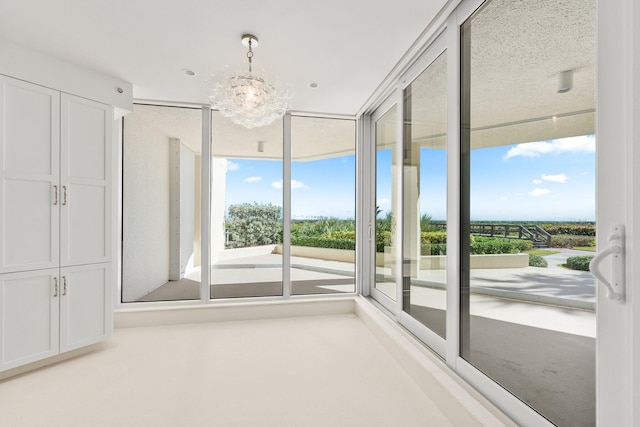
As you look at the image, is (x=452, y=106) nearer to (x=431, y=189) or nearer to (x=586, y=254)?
(x=431, y=189)

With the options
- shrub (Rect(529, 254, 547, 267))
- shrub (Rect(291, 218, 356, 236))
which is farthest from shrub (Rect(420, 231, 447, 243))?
shrub (Rect(291, 218, 356, 236))

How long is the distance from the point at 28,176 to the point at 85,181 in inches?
14.9

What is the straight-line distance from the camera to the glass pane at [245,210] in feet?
12.7

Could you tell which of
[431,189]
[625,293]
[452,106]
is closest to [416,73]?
[452,106]

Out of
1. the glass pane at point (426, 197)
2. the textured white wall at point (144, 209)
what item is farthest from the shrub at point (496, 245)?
the textured white wall at point (144, 209)

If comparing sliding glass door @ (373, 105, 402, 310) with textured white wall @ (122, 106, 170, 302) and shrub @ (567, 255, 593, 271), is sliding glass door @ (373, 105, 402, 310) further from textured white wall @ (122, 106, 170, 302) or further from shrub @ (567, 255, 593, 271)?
textured white wall @ (122, 106, 170, 302)

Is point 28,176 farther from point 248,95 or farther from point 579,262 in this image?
point 579,262

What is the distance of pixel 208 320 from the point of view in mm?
3568

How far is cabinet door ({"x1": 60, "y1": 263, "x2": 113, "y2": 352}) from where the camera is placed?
8.50ft

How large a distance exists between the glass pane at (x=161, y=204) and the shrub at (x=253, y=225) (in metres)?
0.46

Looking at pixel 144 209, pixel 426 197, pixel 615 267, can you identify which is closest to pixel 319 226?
pixel 426 197

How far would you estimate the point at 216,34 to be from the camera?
226 cm

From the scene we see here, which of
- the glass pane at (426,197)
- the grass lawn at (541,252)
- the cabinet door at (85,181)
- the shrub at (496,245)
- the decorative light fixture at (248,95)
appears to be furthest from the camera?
the cabinet door at (85,181)

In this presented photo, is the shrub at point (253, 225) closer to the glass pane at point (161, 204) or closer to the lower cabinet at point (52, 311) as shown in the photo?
the glass pane at point (161, 204)
